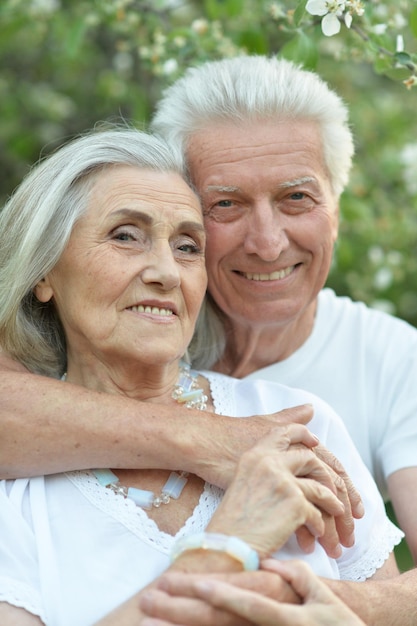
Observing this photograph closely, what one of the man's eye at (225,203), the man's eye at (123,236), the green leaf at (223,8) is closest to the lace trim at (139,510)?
the man's eye at (123,236)

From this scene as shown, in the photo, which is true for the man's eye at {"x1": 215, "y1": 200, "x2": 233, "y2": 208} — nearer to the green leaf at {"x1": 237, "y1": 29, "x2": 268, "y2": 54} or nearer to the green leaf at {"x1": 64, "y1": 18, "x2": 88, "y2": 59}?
the green leaf at {"x1": 237, "y1": 29, "x2": 268, "y2": 54}

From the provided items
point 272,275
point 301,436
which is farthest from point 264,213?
point 301,436

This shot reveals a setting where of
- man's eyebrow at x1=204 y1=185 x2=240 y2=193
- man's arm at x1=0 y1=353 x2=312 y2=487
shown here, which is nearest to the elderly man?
man's eyebrow at x1=204 y1=185 x2=240 y2=193

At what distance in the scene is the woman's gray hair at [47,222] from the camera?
2.93 metres

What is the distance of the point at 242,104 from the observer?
10.9 feet

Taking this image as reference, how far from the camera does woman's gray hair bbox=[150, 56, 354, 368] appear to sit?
3330mm

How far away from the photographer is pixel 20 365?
10.2 feet

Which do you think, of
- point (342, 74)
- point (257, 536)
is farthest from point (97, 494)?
point (342, 74)

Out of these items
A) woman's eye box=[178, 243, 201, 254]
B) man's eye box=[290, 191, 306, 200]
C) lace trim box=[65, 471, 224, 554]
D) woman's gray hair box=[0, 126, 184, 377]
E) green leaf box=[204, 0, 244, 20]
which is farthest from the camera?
green leaf box=[204, 0, 244, 20]

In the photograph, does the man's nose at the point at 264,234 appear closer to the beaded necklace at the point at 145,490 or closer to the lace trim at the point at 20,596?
the beaded necklace at the point at 145,490

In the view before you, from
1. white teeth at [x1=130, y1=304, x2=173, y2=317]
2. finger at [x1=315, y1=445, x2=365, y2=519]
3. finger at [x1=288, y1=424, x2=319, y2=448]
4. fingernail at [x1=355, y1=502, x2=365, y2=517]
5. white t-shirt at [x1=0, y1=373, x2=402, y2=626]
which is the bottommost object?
white t-shirt at [x1=0, y1=373, x2=402, y2=626]

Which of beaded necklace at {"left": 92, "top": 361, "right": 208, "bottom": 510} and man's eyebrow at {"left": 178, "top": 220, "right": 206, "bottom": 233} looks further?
man's eyebrow at {"left": 178, "top": 220, "right": 206, "bottom": 233}

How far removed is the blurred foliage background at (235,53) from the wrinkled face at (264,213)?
0.42m

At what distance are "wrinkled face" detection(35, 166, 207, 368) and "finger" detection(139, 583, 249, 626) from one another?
0.75 m
